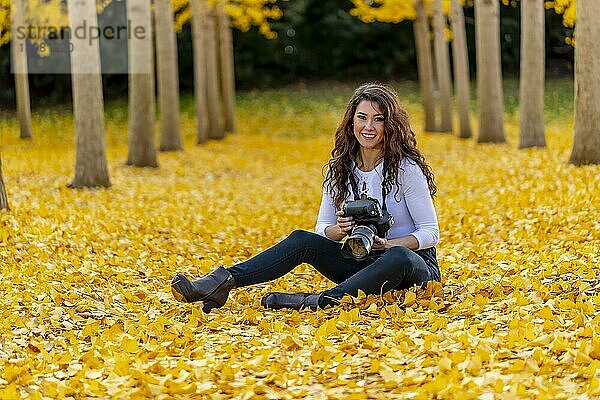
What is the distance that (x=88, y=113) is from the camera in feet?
37.9

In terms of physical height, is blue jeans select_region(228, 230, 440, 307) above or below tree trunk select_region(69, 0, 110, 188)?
below

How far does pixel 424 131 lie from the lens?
75.0 feet

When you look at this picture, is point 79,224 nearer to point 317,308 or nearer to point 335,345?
point 317,308

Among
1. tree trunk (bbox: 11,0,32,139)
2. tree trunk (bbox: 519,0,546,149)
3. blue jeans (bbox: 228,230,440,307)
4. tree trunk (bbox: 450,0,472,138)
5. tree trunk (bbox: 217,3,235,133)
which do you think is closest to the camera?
blue jeans (bbox: 228,230,440,307)

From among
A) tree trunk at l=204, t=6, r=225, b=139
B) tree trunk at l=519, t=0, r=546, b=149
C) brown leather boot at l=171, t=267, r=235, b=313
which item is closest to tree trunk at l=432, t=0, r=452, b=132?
tree trunk at l=204, t=6, r=225, b=139

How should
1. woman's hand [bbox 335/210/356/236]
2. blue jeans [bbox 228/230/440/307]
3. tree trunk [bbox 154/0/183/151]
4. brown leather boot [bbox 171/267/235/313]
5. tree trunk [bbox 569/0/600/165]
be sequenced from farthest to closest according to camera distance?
1. tree trunk [bbox 154/0/183/151]
2. tree trunk [bbox 569/0/600/165]
3. woman's hand [bbox 335/210/356/236]
4. blue jeans [bbox 228/230/440/307]
5. brown leather boot [bbox 171/267/235/313]

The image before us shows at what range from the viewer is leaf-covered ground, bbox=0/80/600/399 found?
388 cm

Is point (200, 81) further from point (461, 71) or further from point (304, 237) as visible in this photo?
point (304, 237)

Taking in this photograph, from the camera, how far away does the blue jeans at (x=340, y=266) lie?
5109 millimetres

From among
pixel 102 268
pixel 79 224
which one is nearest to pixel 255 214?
pixel 79 224

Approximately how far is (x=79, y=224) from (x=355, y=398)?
5.36 metres

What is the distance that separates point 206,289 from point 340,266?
88 centimetres

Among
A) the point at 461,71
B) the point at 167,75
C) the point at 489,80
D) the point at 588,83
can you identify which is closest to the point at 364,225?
the point at 588,83

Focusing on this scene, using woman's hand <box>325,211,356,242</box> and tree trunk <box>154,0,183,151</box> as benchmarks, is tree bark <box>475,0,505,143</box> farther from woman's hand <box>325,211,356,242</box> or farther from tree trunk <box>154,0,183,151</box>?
woman's hand <box>325,211,356,242</box>
